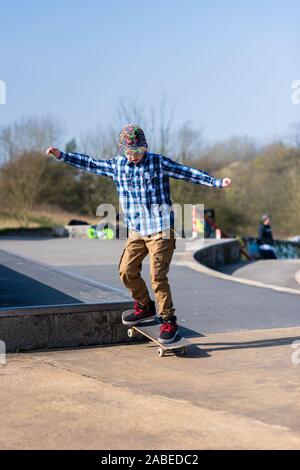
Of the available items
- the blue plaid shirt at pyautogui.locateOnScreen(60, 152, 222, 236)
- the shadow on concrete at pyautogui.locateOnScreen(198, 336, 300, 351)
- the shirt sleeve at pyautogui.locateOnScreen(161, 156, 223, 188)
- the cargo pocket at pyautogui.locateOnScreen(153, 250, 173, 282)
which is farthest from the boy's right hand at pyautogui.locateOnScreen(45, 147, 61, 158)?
the shadow on concrete at pyautogui.locateOnScreen(198, 336, 300, 351)

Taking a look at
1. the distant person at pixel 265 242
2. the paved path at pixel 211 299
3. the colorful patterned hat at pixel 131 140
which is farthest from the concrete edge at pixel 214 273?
the distant person at pixel 265 242

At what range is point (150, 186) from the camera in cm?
638

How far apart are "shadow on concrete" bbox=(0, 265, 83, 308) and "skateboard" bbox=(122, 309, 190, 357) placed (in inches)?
22.0

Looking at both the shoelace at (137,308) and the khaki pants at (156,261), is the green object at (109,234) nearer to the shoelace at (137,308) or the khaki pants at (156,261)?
the shoelace at (137,308)

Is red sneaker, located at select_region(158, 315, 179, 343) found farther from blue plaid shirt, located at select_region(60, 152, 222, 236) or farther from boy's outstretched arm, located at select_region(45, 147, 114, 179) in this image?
boy's outstretched arm, located at select_region(45, 147, 114, 179)

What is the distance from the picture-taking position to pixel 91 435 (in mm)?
4125

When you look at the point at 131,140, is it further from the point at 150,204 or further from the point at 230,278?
the point at 230,278

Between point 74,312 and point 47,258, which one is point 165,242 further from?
point 47,258

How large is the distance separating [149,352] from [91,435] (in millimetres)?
2396

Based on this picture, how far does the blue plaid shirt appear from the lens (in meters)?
6.37

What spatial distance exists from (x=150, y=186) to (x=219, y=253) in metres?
13.6

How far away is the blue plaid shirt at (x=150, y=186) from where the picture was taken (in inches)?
251

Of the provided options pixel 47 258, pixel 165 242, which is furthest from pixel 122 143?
pixel 47 258
